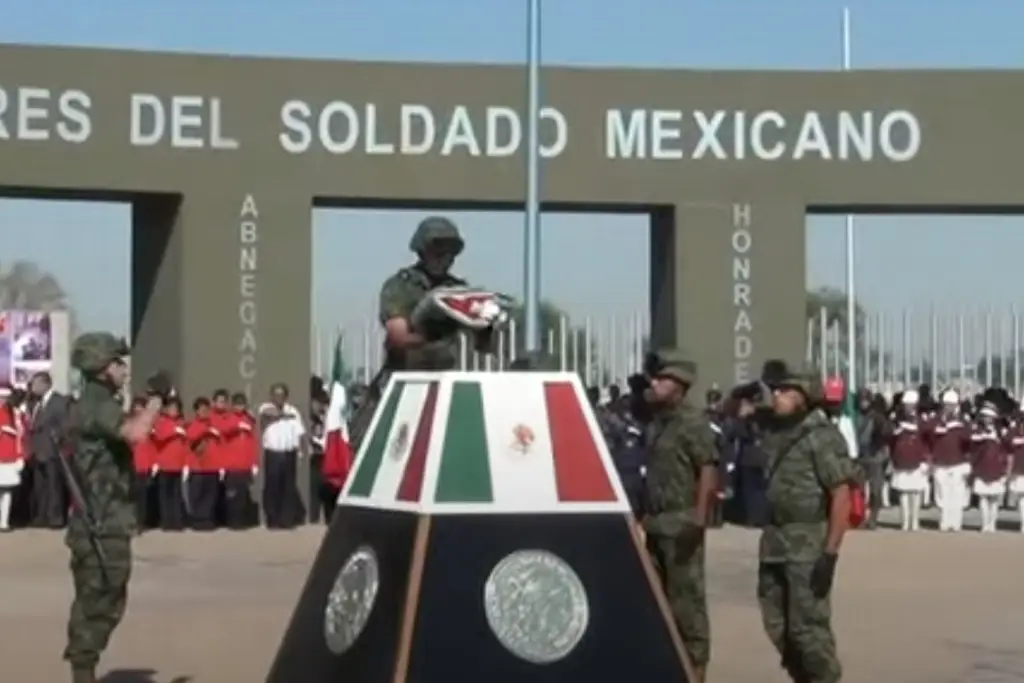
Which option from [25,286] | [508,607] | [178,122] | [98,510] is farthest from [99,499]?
[25,286]

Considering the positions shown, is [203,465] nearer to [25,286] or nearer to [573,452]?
[573,452]

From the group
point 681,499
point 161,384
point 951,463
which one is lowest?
point 951,463

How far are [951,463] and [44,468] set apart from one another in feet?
33.1

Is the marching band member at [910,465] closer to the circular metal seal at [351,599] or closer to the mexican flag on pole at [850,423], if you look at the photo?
the mexican flag on pole at [850,423]

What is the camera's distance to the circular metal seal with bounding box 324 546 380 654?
7027 mm

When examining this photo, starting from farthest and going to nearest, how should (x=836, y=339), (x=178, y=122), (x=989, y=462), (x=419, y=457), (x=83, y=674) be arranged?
(x=836, y=339) < (x=989, y=462) < (x=178, y=122) < (x=83, y=674) < (x=419, y=457)

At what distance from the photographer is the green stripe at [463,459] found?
691 cm

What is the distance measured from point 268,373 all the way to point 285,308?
0.75 m

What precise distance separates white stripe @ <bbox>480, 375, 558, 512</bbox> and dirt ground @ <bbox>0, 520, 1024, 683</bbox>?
5.31m

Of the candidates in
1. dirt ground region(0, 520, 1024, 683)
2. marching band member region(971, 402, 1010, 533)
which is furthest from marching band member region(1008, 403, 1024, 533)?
dirt ground region(0, 520, 1024, 683)

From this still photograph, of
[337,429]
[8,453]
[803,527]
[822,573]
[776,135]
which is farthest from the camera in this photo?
[776,135]

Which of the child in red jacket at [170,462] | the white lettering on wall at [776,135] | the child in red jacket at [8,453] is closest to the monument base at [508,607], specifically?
the child in red jacket at [170,462]

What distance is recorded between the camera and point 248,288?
79.8 feet

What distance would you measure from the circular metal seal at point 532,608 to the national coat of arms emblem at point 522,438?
334mm
